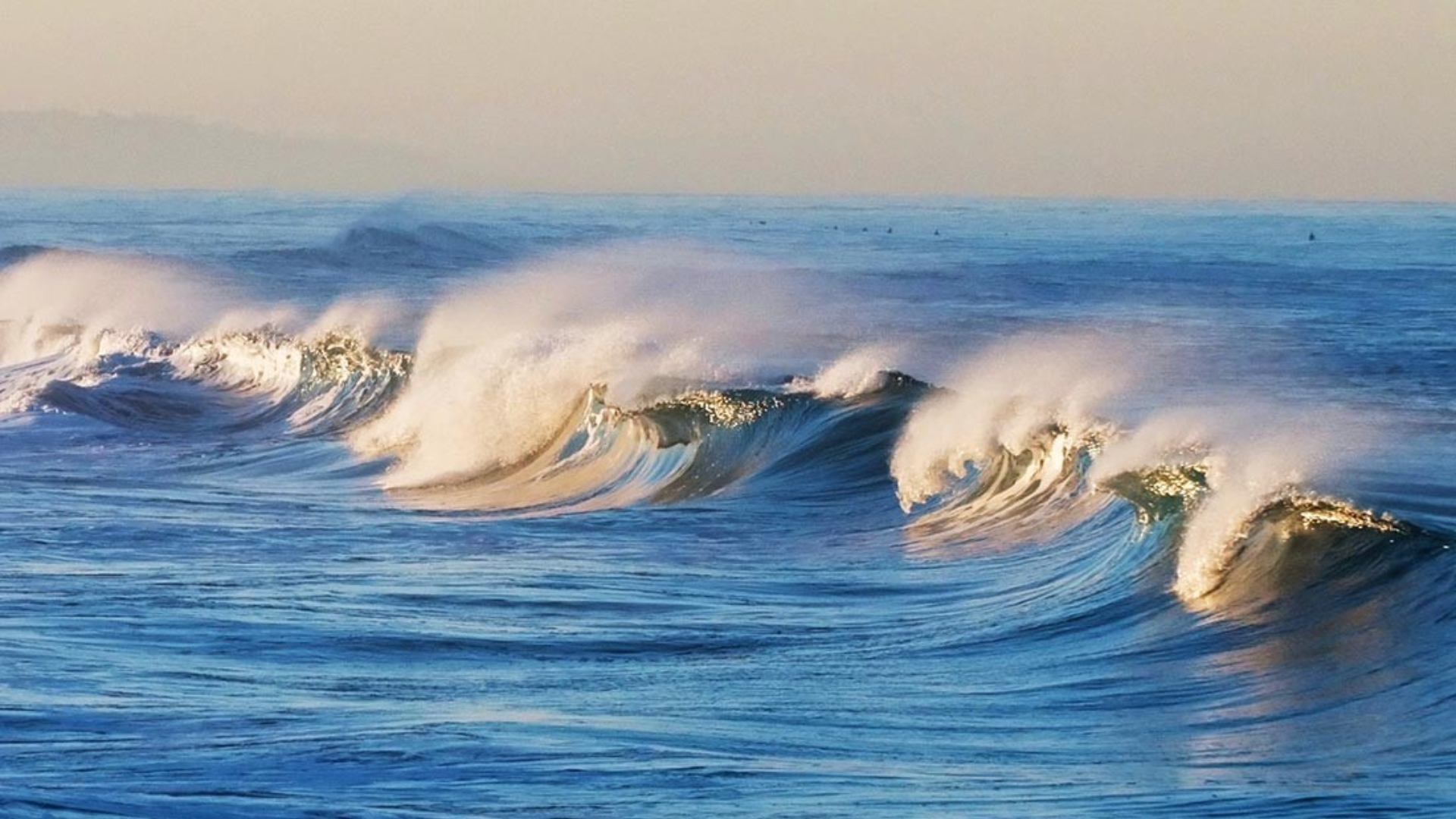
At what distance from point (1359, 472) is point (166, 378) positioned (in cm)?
1832

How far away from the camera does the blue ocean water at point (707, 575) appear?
350 inches

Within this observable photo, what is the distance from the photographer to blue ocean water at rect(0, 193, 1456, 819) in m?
Result: 8.90

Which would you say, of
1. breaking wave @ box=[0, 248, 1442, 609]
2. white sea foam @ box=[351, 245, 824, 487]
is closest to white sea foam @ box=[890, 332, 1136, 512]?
breaking wave @ box=[0, 248, 1442, 609]

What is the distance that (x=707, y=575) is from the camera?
50.5 ft

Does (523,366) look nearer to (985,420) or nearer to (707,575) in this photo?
(985,420)

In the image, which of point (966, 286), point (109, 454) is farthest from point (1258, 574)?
point (966, 286)

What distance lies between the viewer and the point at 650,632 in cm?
1266

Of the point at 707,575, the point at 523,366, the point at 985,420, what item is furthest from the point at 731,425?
the point at 707,575

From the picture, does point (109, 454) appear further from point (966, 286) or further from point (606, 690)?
point (966, 286)

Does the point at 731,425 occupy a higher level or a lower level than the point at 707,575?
higher

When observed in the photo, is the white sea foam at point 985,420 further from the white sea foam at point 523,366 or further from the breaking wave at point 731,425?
the white sea foam at point 523,366

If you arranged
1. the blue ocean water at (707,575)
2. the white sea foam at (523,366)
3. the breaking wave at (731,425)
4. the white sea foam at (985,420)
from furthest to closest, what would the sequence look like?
the white sea foam at (523,366), the white sea foam at (985,420), the breaking wave at (731,425), the blue ocean water at (707,575)

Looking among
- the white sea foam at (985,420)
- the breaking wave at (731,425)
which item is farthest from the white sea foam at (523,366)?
the white sea foam at (985,420)

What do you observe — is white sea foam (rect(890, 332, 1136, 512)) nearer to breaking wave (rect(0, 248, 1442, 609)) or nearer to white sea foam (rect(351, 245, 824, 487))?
breaking wave (rect(0, 248, 1442, 609))
